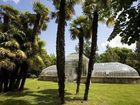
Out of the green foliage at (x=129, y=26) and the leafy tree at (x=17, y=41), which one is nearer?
the green foliage at (x=129, y=26)

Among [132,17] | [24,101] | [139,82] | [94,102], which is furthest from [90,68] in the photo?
[139,82]

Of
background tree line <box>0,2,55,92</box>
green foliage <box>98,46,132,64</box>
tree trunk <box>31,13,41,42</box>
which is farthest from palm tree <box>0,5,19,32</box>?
green foliage <box>98,46,132,64</box>

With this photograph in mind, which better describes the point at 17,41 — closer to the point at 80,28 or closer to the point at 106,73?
the point at 80,28

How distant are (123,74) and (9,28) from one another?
2476cm

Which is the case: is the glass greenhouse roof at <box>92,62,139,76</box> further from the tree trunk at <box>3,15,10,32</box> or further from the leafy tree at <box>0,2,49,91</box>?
the tree trunk at <box>3,15,10,32</box>

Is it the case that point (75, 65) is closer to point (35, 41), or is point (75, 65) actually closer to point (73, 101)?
point (35, 41)

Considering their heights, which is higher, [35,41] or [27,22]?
[27,22]

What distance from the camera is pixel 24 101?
19938mm

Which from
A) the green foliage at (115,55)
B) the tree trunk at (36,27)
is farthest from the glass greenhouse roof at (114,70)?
the green foliage at (115,55)

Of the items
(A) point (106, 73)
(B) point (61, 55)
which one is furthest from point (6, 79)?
(A) point (106, 73)

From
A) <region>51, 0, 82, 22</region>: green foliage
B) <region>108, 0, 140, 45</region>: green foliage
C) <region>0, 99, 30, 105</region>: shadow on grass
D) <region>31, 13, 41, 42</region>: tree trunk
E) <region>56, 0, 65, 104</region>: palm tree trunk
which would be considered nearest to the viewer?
<region>108, 0, 140, 45</region>: green foliage

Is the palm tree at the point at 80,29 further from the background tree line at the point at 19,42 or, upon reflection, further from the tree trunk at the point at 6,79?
the tree trunk at the point at 6,79

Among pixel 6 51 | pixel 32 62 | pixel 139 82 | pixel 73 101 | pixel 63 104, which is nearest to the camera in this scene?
pixel 63 104

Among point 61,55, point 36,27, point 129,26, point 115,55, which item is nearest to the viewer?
point 129,26
